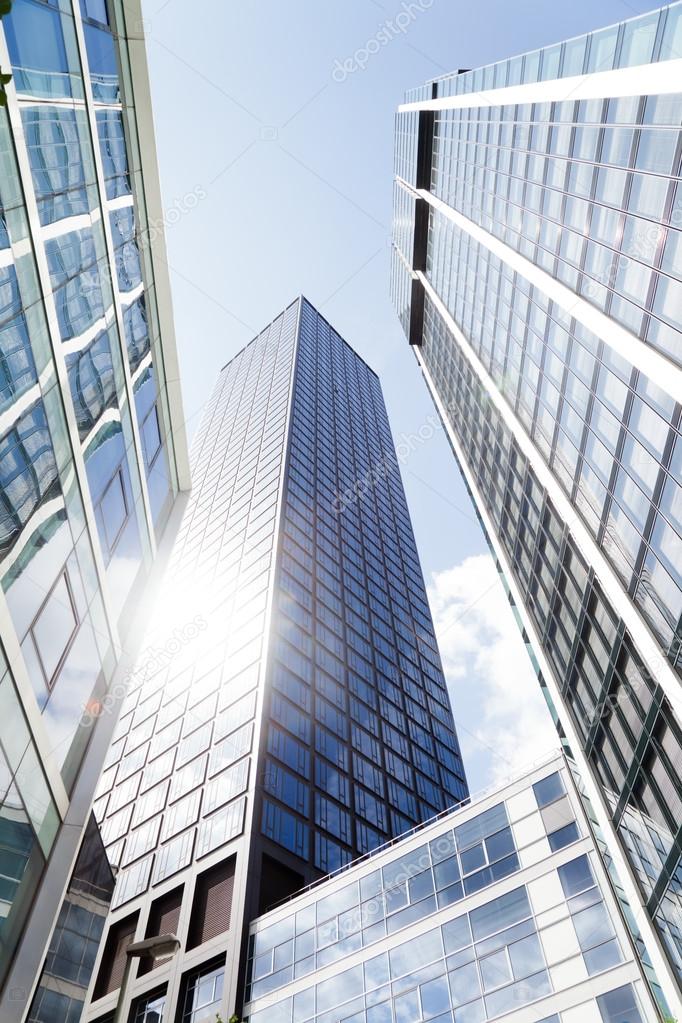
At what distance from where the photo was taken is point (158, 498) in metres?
24.4

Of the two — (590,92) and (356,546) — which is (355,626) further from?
(590,92)

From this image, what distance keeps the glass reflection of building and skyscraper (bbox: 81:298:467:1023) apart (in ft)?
83.5

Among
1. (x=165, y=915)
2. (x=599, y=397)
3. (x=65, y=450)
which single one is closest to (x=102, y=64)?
(x=65, y=450)

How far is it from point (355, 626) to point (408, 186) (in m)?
43.9

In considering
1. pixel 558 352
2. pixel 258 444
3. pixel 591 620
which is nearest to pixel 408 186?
pixel 258 444

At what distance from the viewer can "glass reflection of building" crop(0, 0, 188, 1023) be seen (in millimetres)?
12242

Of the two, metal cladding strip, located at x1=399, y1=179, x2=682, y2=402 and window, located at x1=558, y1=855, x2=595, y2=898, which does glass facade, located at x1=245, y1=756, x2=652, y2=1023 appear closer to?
window, located at x1=558, y1=855, x2=595, y2=898

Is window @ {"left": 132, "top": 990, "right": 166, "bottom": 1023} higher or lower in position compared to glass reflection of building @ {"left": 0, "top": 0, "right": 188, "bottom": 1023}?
lower

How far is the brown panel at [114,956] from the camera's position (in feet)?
144

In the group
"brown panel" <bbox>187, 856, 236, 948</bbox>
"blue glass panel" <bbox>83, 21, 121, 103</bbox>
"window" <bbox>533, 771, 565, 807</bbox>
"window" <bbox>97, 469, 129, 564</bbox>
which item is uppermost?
"blue glass panel" <bbox>83, 21, 121, 103</bbox>

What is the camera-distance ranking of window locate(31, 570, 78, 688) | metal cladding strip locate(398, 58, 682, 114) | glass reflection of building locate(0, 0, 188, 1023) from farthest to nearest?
1. metal cladding strip locate(398, 58, 682, 114)
2. window locate(31, 570, 78, 688)
3. glass reflection of building locate(0, 0, 188, 1023)

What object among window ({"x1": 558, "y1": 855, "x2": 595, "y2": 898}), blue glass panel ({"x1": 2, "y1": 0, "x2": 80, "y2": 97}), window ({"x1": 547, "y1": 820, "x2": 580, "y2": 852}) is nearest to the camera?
blue glass panel ({"x1": 2, "y1": 0, "x2": 80, "y2": 97})

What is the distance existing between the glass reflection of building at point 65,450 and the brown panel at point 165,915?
26407mm

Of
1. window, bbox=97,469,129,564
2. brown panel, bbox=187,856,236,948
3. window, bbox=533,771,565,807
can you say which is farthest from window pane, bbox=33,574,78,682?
brown panel, bbox=187,856,236,948
